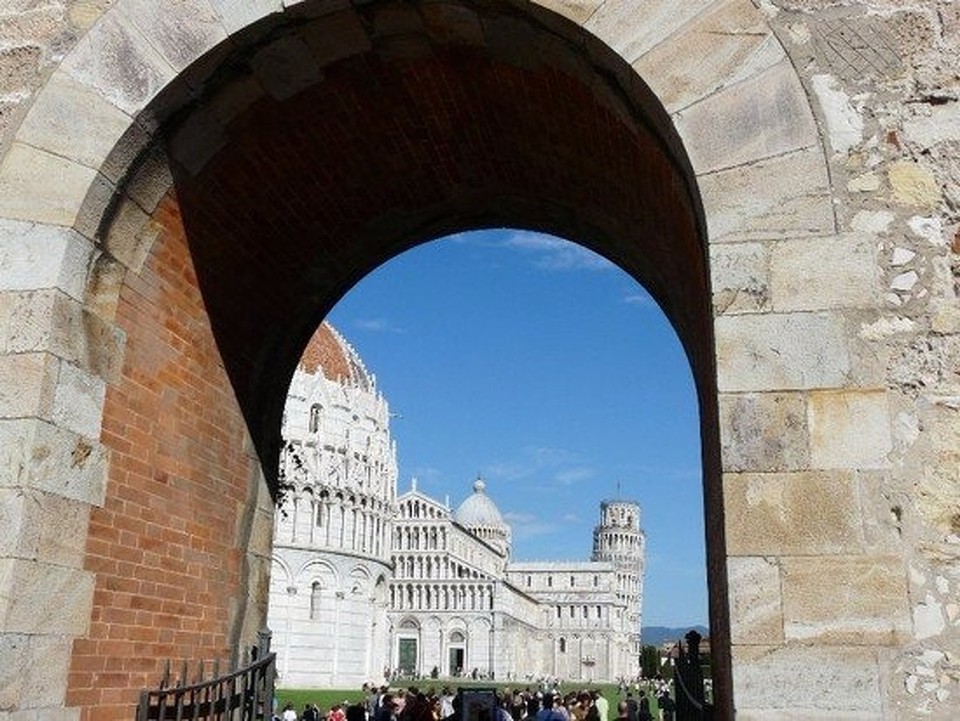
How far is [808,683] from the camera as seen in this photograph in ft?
13.0

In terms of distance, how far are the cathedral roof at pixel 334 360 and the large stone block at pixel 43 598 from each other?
6337 centimetres

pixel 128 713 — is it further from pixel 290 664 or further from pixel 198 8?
pixel 290 664

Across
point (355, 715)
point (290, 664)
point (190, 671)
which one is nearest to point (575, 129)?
point (190, 671)

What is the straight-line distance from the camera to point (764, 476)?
4285mm

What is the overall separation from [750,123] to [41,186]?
12.6ft

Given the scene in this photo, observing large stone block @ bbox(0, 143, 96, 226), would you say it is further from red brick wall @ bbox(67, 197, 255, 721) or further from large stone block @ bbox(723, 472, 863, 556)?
large stone block @ bbox(723, 472, 863, 556)

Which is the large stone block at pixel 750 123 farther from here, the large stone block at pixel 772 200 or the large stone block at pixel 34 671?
the large stone block at pixel 34 671

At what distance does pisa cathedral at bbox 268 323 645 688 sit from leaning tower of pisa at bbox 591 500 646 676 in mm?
240

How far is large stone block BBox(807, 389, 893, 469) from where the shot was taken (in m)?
4.24

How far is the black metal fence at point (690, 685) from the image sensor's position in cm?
582

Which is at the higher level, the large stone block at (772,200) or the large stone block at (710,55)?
the large stone block at (710,55)

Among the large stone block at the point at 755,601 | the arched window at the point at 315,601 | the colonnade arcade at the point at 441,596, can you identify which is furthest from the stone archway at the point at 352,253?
the colonnade arcade at the point at 441,596

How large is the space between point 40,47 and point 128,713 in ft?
13.2

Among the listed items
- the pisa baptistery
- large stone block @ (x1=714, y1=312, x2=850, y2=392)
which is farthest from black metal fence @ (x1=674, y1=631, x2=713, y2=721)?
the pisa baptistery
